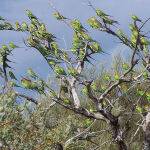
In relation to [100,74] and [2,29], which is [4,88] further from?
[100,74]

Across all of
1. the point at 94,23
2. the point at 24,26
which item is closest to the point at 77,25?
the point at 94,23

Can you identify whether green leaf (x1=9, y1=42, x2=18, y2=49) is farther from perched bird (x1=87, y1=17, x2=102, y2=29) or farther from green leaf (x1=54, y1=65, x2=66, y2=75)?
perched bird (x1=87, y1=17, x2=102, y2=29)

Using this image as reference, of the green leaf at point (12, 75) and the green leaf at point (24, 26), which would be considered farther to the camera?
the green leaf at point (24, 26)

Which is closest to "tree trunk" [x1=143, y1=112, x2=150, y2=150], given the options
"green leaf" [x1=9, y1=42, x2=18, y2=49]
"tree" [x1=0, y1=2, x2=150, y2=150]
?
"tree" [x1=0, y1=2, x2=150, y2=150]

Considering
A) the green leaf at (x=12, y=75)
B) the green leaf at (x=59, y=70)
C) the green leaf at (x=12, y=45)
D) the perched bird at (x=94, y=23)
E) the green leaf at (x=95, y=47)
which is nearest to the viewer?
the green leaf at (x=59, y=70)

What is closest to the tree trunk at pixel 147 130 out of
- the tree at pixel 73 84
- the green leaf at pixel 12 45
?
the tree at pixel 73 84

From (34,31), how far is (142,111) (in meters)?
3.67

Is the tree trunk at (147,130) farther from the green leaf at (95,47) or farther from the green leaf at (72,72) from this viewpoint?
the green leaf at (72,72)

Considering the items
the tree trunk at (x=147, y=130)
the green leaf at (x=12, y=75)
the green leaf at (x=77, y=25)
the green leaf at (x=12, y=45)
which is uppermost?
the green leaf at (x=77, y=25)

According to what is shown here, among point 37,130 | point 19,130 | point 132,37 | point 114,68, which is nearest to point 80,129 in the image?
point 37,130

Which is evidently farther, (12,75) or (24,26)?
(24,26)

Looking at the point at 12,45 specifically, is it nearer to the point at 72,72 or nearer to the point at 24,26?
the point at 24,26

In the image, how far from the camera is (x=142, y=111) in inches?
635

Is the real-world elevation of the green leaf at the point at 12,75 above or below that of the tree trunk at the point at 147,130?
above
